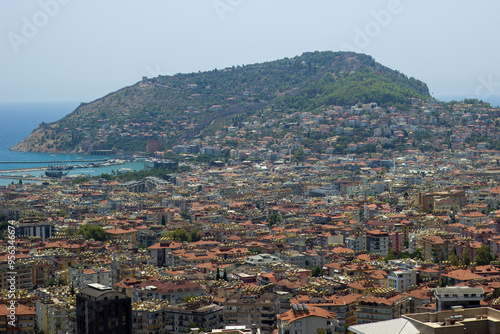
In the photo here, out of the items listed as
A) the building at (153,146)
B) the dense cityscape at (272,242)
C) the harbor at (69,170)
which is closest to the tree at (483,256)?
the dense cityscape at (272,242)

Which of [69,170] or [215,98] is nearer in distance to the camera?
[69,170]

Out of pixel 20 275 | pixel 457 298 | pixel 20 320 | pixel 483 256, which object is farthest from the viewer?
pixel 483 256

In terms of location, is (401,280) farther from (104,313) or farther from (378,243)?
(104,313)

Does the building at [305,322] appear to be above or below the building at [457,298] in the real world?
below

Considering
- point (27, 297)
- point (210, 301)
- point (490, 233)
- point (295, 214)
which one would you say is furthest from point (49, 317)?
point (295, 214)

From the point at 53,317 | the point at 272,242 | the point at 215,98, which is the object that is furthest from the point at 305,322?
the point at 215,98

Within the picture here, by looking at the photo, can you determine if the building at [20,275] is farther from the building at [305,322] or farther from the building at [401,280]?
the building at [305,322]
